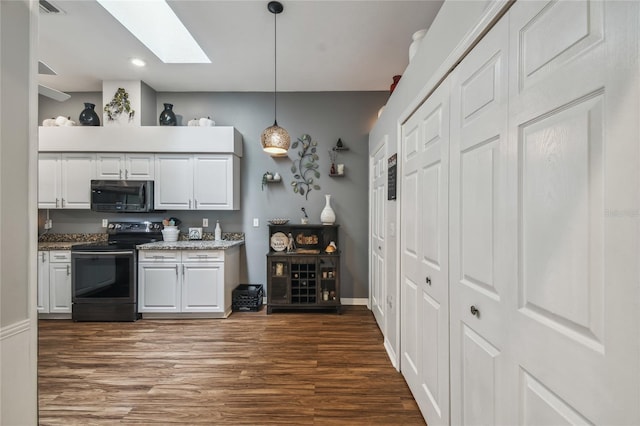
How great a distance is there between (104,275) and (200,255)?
1154 millimetres

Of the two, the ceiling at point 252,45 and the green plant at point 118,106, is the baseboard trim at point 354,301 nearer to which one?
the ceiling at point 252,45

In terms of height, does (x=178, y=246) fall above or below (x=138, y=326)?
above

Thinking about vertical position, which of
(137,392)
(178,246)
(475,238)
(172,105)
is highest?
(172,105)

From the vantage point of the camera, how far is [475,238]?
121 cm

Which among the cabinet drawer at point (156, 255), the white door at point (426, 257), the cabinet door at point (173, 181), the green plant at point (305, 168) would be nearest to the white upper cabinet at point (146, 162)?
the cabinet door at point (173, 181)

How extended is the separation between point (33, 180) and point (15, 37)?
559mm

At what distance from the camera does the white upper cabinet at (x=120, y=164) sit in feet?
12.7

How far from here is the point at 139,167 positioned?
3883mm

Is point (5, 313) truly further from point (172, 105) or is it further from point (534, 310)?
point (172, 105)

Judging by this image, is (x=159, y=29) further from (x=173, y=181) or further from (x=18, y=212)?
(x=18, y=212)

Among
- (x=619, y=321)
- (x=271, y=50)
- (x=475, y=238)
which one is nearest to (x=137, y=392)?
(x=475, y=238)

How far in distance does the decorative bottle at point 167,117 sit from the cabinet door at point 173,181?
1.45 ft

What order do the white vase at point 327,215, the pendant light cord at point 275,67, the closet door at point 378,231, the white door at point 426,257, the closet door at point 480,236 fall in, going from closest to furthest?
the closet door at point 480,236 < the white door at point 426,257 < the pendant light cord at point 275,67 < the closet door at point 378,231 < the white vase at point 327,215

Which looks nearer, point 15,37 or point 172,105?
point 15,37
